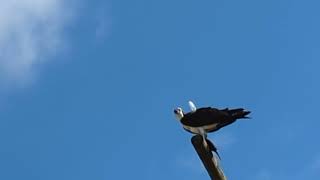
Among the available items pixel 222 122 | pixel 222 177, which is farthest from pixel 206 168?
pixel 222 122

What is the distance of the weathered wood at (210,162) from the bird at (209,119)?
6 centimetres

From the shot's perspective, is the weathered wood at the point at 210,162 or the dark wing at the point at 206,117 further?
the dark wing at the point at 206,117

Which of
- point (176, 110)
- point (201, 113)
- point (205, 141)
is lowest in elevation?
point (205, 141)

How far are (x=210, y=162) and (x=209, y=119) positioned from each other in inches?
16.5

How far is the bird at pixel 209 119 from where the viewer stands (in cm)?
392

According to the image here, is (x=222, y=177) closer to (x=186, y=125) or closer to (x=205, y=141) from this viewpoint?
(x=205, y=141)

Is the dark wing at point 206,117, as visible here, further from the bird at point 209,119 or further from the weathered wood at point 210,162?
the weathered wood at point 210,162

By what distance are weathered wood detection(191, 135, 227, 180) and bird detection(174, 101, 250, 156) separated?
0.19 ft

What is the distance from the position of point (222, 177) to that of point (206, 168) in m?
0.16

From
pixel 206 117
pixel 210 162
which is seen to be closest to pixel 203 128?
pixel 206 117

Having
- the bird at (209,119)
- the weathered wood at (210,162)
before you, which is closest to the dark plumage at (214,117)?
the bird at (209,119)

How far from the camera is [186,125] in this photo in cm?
420

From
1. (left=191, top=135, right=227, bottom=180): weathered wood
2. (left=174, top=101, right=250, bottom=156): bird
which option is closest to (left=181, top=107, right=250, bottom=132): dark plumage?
(left=174, top=101, right=250, bottom=156): bird

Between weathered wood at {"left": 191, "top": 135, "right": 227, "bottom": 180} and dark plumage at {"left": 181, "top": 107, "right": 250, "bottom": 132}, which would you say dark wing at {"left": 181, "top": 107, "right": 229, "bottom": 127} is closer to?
dark plumage at {"left": 181, "top": 107, "right": 250, "bottom": 132}
